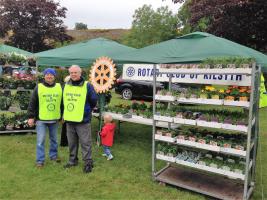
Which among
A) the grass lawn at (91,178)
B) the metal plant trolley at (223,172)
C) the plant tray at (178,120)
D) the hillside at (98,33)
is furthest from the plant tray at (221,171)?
the hillside at (98,33)

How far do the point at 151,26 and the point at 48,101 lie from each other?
2909 cm

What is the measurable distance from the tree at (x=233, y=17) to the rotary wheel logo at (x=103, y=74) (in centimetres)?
983

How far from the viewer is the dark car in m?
16.1

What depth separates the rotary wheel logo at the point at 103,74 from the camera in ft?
22.8

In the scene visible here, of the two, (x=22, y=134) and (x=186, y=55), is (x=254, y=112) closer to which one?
(x=186, y=55)

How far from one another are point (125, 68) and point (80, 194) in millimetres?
2877

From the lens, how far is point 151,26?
33.7 m

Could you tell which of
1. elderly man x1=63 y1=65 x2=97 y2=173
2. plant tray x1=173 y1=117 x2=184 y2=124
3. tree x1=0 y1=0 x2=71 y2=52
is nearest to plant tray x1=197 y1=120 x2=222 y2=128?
plant tray x1=173 y1=117 x2=184 y2=124

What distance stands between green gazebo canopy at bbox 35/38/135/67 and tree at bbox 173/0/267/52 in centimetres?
774

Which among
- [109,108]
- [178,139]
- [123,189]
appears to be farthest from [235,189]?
[109,108]

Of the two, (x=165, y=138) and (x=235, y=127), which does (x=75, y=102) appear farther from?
(x=235, y=127)

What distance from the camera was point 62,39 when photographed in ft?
84.7

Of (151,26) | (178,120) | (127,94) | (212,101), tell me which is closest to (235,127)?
(212,101)

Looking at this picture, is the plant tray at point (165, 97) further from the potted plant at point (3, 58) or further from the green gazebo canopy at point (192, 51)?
the potted plant at point (3, 58)
